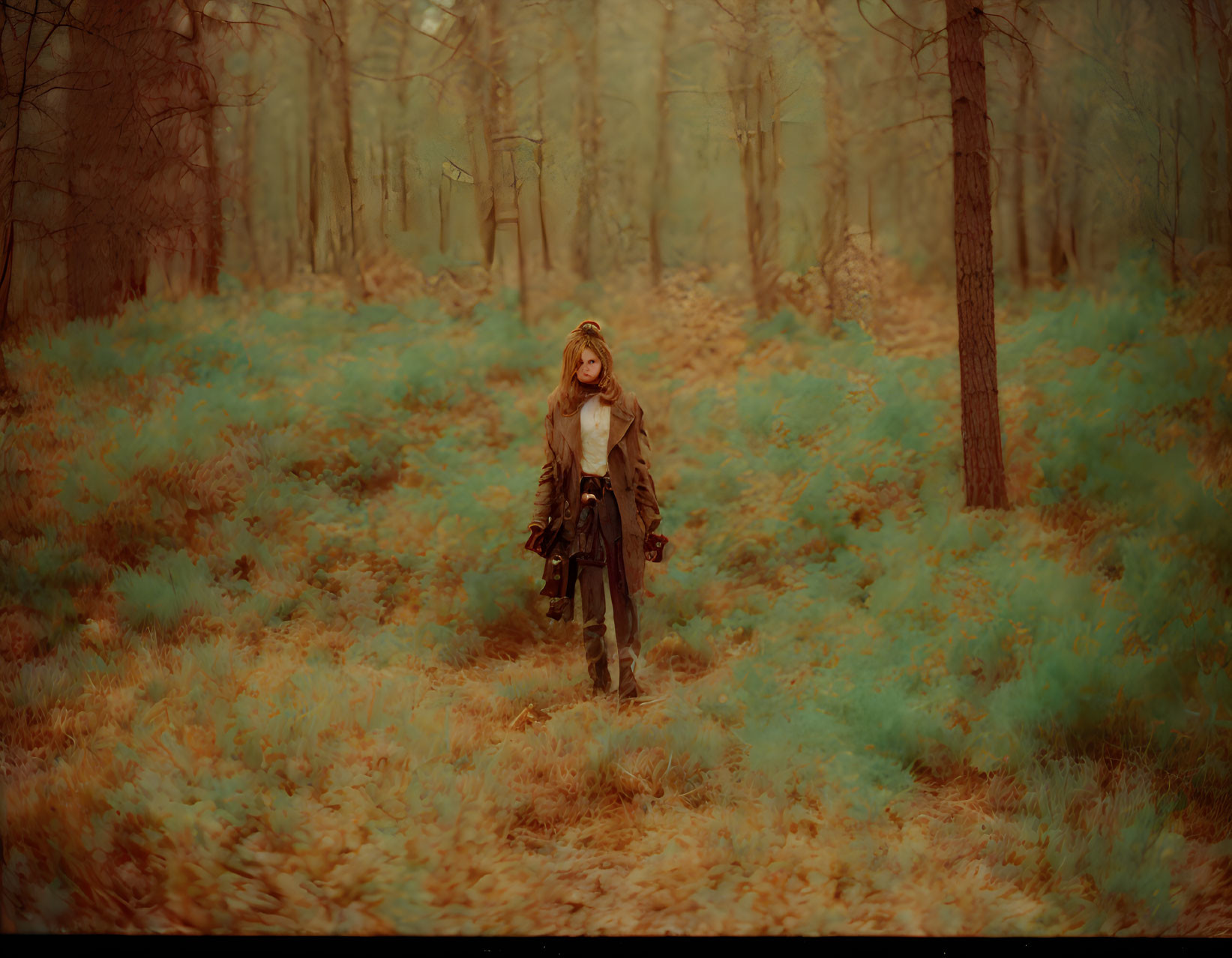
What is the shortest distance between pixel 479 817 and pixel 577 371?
2502 millimetres

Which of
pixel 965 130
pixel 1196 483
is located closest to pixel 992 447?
pixel 1196 483

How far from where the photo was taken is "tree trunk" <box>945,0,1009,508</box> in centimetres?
594

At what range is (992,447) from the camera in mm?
6145

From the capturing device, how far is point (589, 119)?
6969 millimetres

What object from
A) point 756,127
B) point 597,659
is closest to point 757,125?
point 756,127

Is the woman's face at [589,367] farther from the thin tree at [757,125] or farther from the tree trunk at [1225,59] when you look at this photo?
the tree trunk at [1225,59]

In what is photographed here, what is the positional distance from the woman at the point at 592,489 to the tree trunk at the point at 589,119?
245 centimetres

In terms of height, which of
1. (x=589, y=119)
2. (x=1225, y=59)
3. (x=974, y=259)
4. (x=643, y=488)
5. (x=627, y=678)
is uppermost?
(x=589, y=119)

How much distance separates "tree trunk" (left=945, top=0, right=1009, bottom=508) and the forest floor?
97cm

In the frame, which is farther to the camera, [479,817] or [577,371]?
[577,371]

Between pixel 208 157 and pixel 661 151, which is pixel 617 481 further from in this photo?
pixel 208 157

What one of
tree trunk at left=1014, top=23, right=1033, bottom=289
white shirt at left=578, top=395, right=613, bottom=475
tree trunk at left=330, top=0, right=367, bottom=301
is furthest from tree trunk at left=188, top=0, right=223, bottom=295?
tree trunk at left=1014, top=23, right=1033, bottom=289

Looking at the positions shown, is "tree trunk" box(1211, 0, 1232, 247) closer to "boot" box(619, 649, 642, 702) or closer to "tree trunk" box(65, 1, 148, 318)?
"boot" box(619, 649, 642, 702)

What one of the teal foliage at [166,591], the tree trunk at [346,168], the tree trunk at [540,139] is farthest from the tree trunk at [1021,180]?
the teal foliage at [166,591]
